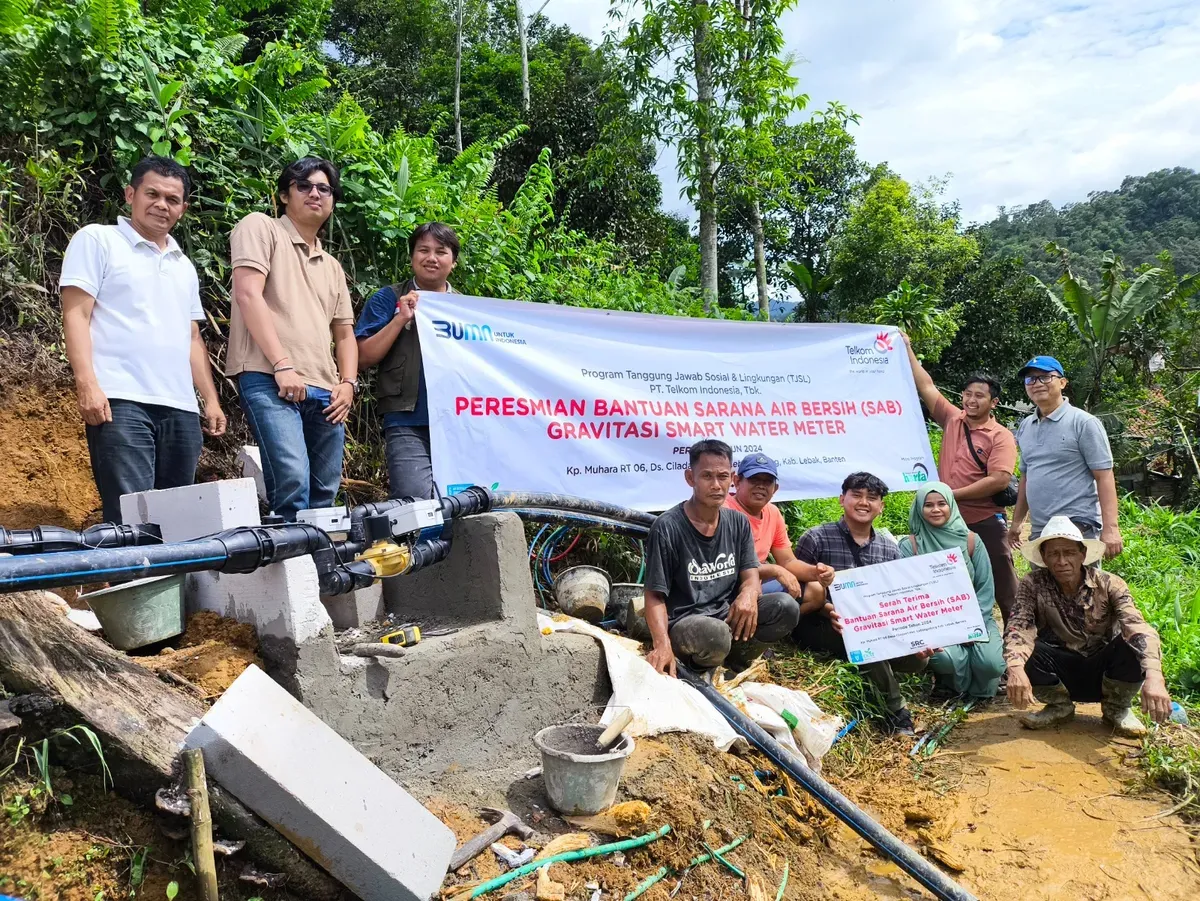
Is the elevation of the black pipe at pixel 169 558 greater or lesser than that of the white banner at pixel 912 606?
greater

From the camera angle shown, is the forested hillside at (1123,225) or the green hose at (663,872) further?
the forested hillside at (1123,225)

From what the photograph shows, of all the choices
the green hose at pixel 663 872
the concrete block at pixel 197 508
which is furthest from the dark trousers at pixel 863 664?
the concrete block at pixel 197 508

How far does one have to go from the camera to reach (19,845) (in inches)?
76.6

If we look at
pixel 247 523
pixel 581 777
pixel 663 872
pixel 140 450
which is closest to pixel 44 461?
pixel 140 450

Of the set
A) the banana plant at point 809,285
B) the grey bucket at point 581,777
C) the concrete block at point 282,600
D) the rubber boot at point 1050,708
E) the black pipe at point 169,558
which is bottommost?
the rubber boot at point 1050,708

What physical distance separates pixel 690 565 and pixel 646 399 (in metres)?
1.35

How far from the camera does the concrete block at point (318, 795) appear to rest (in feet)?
6.97

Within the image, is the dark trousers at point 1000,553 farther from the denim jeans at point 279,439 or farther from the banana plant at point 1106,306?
the banana plant at point 1106,306

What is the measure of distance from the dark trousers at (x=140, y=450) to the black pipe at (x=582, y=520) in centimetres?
129

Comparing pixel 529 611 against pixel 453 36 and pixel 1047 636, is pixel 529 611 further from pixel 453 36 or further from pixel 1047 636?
pixel 453 36

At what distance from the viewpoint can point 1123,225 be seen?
4869 cm

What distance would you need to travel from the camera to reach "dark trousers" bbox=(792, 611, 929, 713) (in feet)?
14.4

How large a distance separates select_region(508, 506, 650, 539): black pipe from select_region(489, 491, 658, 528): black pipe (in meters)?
0.02

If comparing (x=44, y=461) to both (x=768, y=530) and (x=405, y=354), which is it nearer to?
Result: (x=405, y=354)
